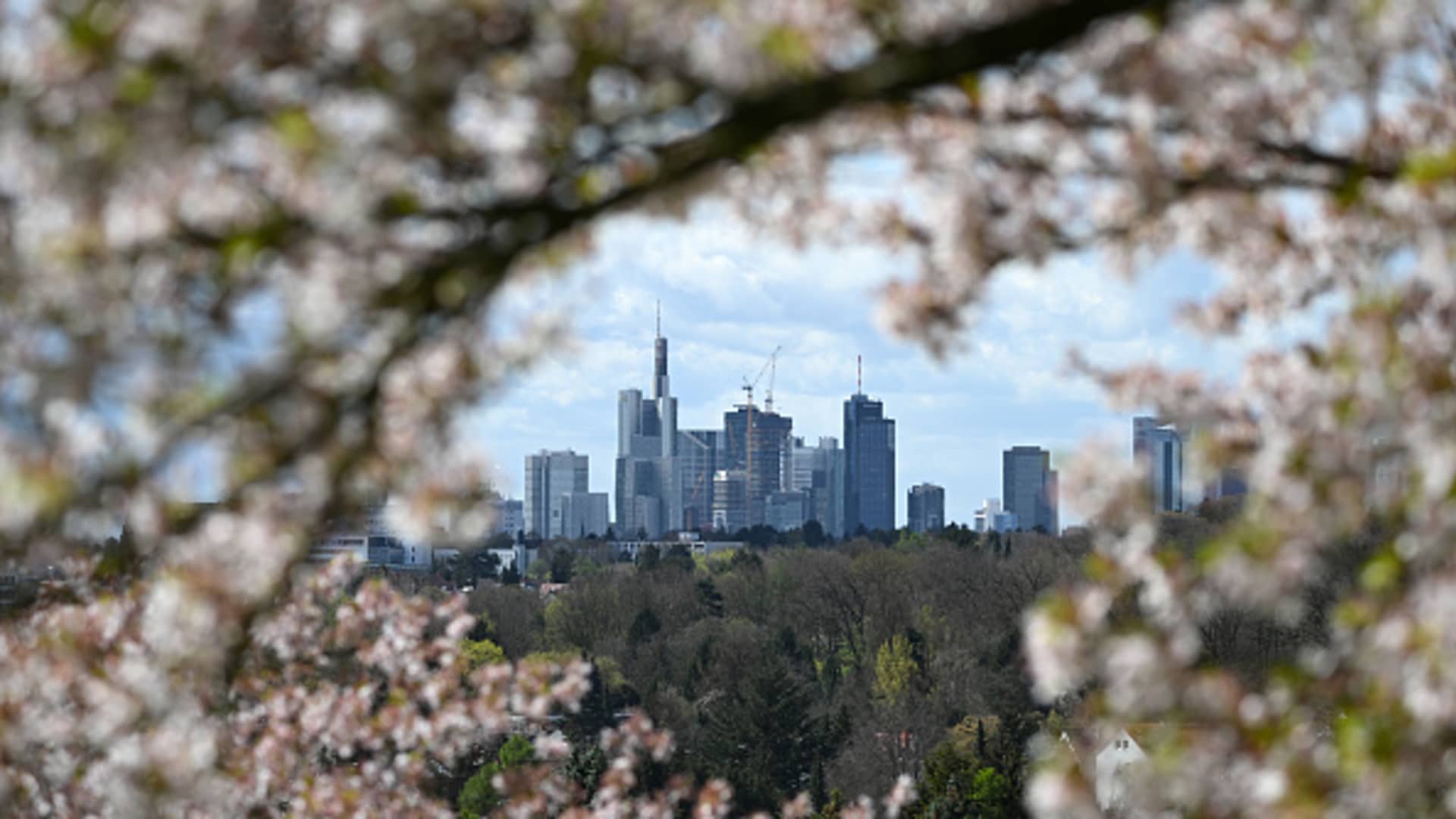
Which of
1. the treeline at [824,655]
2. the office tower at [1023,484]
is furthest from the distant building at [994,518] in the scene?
the treeline at [824,655]

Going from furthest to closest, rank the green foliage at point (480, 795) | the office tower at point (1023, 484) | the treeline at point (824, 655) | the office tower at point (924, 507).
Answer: the office tower at point (924, 507) < the office tower at point (1023, 484) < the treeline at point (824, 655) < the green foliage at point (480, 795)

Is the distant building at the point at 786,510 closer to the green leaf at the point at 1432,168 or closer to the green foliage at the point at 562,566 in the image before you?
the green foliage at the point at 562,566

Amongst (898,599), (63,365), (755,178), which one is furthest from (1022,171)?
(898,599)

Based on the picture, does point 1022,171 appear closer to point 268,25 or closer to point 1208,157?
point 1208,157

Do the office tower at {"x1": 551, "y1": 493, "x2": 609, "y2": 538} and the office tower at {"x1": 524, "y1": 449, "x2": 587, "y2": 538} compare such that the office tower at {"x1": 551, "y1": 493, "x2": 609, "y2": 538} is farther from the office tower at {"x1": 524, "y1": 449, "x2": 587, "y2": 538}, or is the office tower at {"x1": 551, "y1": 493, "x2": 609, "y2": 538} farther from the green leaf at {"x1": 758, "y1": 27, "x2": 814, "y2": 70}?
the green leaf at {"x1": 758, "y1": 27, "x2": 814, "y2": 70}

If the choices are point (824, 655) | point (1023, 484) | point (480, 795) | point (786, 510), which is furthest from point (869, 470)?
point (480, 795)

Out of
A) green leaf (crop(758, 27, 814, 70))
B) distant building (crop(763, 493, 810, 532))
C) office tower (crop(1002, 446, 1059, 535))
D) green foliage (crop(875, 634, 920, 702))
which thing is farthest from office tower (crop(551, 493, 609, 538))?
green leaf (crop(758, 27, 814, 70))
